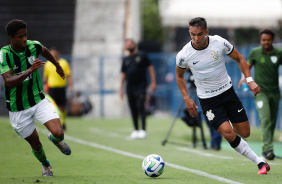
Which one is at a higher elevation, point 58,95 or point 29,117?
point 29,117

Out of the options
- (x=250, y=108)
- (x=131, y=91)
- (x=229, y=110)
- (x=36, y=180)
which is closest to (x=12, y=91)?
(x=36, y=180)

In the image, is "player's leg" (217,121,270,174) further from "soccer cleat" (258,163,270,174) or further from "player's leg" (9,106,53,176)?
"player's leg" (9,106,53,176)

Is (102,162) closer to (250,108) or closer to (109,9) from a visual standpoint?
(250,108)

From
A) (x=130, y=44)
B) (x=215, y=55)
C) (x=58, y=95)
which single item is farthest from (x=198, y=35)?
(x=58, y=95)

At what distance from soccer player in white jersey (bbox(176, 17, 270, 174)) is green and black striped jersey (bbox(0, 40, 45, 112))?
2.05 meters

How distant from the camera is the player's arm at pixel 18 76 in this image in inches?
307

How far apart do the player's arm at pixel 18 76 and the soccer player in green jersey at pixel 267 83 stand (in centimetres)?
459

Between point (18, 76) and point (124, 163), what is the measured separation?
2992 mm

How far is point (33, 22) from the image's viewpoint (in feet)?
106

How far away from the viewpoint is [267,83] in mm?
10945

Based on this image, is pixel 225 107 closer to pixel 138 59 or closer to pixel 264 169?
pixel 264 169

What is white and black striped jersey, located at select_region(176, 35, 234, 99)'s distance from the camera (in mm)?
8508

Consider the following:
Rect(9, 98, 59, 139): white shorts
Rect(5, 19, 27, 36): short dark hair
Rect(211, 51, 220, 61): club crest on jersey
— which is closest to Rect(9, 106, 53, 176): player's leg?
→ Rect(9, 98, 59, 139): white shorts

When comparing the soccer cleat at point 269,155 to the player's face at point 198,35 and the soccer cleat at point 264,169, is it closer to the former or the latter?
the soccer cleat at point 264,169
